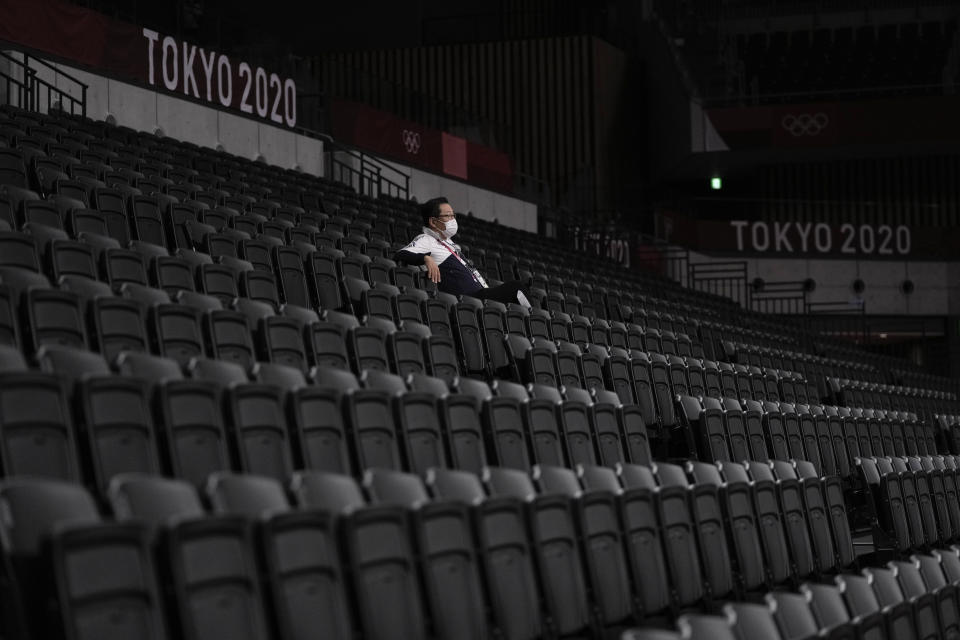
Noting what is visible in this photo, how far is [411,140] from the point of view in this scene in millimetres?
14172

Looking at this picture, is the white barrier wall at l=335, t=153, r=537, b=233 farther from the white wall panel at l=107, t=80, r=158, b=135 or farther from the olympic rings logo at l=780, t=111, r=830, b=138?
the olympic rings logo at l=780, t=111, r=830, b=138

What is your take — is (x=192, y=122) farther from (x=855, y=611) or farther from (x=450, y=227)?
(x=855, y=611)

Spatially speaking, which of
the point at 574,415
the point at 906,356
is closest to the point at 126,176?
the point at 574,415

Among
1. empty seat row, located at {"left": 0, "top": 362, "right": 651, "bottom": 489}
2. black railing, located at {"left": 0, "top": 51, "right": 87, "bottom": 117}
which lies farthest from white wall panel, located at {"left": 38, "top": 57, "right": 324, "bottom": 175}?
empty seat row, located at {"left": 0, "top": 362, "right": 651, "bottom": 489}

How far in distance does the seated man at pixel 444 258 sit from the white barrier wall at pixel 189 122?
13.2ft

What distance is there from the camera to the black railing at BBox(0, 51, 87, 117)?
907 centimetres

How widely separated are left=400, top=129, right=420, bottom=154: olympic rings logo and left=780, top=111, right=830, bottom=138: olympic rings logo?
250 inches

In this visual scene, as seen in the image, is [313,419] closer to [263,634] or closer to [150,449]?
[150,449]

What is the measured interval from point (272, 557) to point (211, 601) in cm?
18

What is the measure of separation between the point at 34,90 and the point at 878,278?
1323 centimetres

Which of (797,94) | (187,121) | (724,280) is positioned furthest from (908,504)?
(797,94)

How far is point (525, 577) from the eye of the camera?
3289 mm

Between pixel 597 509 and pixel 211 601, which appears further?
pixel 597 509

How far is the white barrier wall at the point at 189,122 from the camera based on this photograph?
10.0 meters
